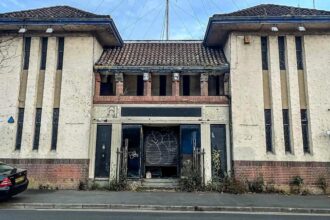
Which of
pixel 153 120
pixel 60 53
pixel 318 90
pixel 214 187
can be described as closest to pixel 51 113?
pixel 60 53

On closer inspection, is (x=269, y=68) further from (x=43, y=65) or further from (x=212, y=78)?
(x=43, y=65)

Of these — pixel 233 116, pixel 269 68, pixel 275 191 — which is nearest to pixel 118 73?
pixel 233 116

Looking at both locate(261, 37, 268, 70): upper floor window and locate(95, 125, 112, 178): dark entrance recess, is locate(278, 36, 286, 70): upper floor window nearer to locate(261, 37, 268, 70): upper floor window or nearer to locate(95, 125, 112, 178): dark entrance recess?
locate(261, 37, 268, 70): upper floor window

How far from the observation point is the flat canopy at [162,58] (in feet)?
50.6

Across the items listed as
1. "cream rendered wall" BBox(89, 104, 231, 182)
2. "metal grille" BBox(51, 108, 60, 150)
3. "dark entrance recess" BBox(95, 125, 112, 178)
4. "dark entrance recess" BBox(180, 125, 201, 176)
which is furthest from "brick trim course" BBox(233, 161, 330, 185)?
"metal grille" BBox(51, 108, 60, 150)

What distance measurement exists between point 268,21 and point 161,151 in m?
7.77

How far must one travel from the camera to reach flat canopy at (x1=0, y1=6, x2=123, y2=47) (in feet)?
48.0

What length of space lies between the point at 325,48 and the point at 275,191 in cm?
700

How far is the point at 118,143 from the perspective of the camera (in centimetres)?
1491

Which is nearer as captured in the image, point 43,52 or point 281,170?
point 281,170

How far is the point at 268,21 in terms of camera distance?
47.5ft

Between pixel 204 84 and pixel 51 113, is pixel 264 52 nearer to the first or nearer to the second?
A: pixel 204 84

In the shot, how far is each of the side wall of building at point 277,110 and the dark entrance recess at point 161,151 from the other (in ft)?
9.92

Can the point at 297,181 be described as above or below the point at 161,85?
below
